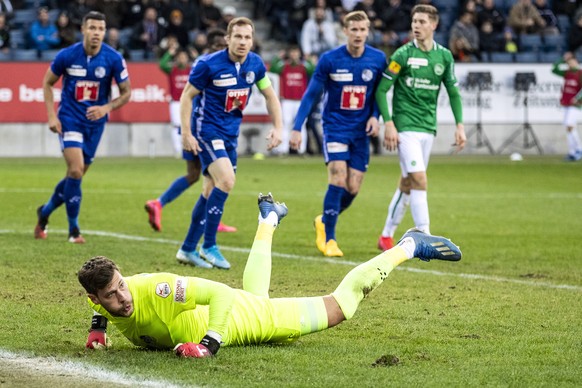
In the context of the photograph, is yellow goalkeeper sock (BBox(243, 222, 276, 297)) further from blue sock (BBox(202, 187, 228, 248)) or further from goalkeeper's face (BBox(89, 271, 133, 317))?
blue sock (BBox(202, 187, 228, 248))

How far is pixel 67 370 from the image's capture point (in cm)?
614

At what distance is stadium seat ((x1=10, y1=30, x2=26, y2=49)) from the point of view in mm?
27141

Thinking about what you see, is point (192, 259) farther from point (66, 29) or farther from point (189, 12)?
point (189, 12)

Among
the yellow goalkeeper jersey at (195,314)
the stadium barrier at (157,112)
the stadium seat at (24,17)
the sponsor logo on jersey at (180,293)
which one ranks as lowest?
the stadium barrier at (157,112)

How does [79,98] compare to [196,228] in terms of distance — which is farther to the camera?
[79,98]

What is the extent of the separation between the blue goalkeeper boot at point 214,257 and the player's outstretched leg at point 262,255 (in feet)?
8.55

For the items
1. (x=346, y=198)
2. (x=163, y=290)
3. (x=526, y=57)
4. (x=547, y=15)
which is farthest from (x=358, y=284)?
(x=547, y=15)

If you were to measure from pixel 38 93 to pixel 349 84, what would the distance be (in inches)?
620

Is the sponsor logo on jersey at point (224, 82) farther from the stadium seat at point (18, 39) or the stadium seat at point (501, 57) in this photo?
the stadium seat at point (501, 57)

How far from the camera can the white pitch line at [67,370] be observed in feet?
19.2

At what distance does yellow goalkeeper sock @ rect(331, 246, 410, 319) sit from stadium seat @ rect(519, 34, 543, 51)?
24.0 metres

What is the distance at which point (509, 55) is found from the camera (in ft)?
94.8

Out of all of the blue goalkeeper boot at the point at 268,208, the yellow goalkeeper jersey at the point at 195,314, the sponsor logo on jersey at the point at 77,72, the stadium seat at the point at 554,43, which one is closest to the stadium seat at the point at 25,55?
the stadium seat at the point at 554,43

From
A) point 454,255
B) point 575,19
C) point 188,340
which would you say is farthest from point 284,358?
point 575,19
